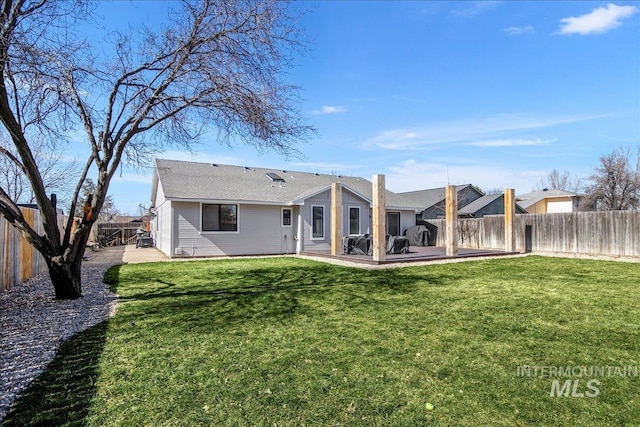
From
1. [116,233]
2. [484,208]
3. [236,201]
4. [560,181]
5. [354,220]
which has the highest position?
[560,181]

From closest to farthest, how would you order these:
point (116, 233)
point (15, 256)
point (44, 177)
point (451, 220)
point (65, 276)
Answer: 1. point (65, 276)
2. point (15, 256)
3. point (451, 220)
4. point (44, 177)
5. point (116, 233)

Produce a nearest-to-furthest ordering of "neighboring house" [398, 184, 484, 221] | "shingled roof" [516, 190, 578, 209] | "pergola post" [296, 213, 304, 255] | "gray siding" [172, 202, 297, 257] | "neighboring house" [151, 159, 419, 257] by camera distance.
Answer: "gray siding" [172, 202, 297, 257]
"neighboring house" [151, 159, 419, 257]
"pergola post" [296, 213, 304, 255]
"neighboring house" [398, 184, 484, 221]
"shingled roof" [516, 190, 578, 209]

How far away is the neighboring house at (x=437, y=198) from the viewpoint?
87.2 ft

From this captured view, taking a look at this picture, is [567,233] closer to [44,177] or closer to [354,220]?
[354,220]

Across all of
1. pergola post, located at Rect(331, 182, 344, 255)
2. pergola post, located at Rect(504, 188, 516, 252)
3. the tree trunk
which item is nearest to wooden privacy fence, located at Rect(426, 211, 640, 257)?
pergola post, located at Rect(504, 188, 516, 252)

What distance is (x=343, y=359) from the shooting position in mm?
3449

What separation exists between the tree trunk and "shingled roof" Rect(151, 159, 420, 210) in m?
6.86

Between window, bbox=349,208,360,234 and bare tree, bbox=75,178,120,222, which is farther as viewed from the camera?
bare tree, bbox=75,178,120,222

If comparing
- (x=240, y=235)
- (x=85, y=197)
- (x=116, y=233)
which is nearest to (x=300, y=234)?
(x=240, y=235)

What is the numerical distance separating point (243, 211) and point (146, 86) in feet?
27.9

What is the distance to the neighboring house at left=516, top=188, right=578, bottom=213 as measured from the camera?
2911cm

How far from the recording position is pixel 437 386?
113 inches

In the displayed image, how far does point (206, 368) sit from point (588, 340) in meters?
4.16

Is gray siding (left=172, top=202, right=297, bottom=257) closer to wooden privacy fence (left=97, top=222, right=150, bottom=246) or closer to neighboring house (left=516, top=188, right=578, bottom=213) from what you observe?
wooden privacy fence (left=97, top=222, right=150, bottom=246)
